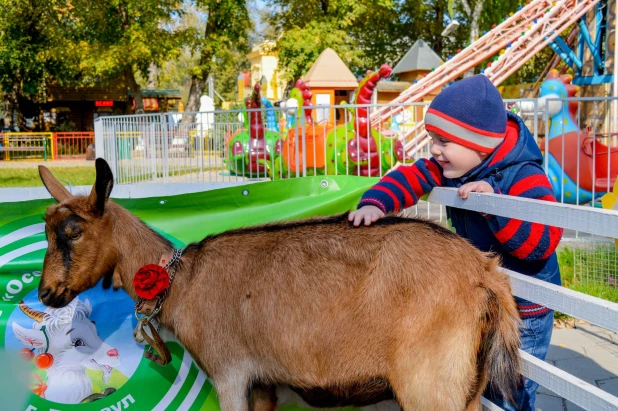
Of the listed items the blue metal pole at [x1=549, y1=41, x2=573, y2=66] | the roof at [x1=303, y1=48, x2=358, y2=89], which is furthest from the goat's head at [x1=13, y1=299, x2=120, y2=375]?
the roof at [x1=303, y1=48, x2=358, y2=89]

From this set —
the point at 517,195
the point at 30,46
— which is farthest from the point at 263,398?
the point at 30,46

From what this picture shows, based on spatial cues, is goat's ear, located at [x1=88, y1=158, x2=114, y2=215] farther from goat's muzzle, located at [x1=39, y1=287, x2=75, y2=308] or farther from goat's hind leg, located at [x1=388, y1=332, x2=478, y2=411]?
goat's hind leg, located at [x1=388, y1=332, x2=478, y2=411]

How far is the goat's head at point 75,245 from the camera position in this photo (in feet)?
8.07

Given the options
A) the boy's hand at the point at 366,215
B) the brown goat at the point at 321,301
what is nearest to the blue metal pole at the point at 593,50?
the boy's hand at the point at 366,215

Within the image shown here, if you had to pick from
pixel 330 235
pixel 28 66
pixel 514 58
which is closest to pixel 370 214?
pixel 330 235

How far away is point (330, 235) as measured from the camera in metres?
2.38

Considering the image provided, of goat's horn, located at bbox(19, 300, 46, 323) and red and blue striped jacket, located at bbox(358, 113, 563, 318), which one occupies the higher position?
red and blue striped jacket, located at bbox(358, 113, 563, 318)

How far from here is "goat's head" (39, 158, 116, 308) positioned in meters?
2.46

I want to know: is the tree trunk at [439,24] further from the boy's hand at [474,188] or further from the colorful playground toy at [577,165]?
the boy's hand at [474,188]

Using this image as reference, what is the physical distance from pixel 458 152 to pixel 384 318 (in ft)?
2.55

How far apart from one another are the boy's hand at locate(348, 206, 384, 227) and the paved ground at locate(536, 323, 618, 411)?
2349 mm

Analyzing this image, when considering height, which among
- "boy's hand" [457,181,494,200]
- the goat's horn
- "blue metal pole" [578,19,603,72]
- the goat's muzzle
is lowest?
the goat's horn

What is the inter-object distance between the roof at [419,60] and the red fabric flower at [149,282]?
96.6ft

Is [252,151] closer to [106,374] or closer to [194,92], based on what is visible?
[106,374]
